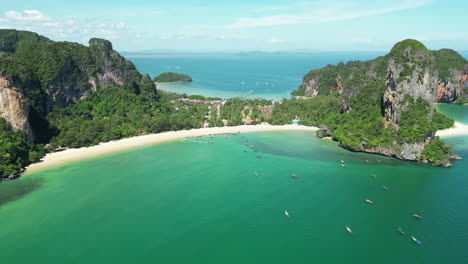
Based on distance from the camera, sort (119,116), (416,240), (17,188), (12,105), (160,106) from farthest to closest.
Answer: (160,106), (119,116), (12,105), (17,188), (416,240)

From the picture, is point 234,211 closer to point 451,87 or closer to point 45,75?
point 45,75

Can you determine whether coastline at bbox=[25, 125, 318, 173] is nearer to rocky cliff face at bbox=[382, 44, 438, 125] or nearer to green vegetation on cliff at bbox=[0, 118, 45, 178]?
green vegetation on cliff at bbox=[0, 118, 45, 178]

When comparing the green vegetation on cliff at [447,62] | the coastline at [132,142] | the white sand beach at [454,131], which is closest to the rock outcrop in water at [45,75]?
the coastline at [132,142]

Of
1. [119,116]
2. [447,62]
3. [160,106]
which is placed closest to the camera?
[119,116]

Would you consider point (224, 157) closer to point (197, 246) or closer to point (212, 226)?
point (212, 226)

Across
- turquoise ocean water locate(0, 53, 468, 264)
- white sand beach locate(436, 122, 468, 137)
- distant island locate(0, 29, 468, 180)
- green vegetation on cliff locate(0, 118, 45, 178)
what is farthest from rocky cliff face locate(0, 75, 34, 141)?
white sand beach locate(436, 122, 468, 137)

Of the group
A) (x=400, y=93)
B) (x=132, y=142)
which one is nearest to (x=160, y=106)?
(x=132, y=142)
